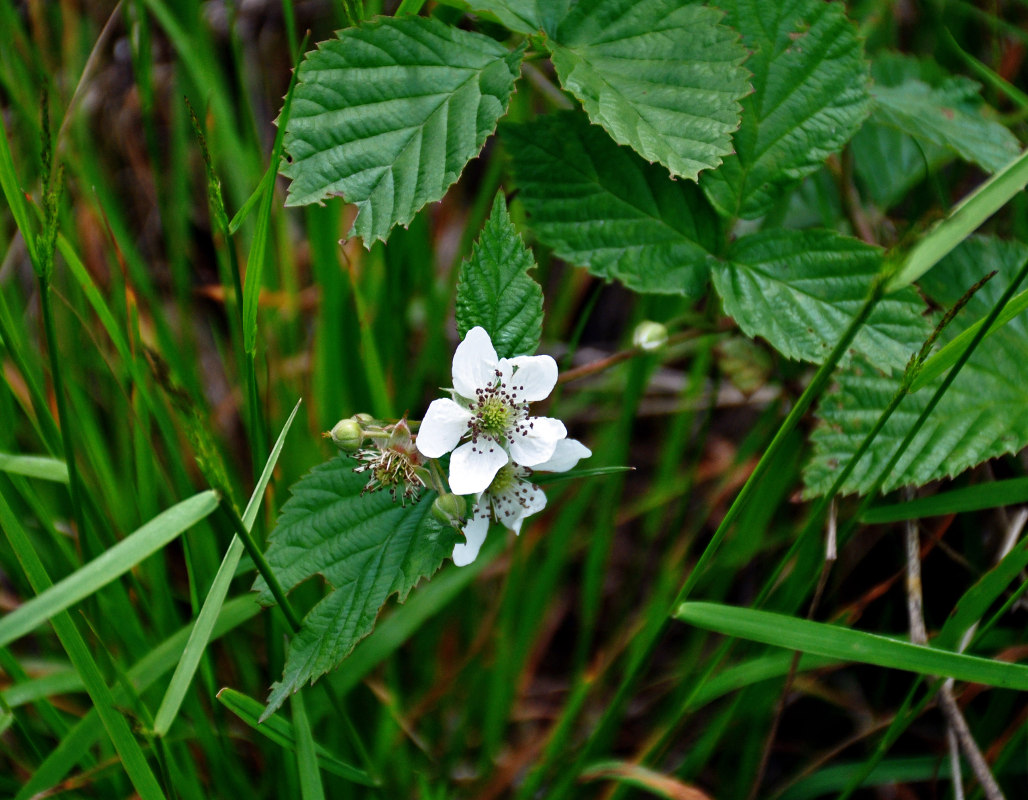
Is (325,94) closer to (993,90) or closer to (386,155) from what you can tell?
(386,155)

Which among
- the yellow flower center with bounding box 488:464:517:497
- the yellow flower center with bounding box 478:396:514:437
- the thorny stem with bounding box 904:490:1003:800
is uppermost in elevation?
the yellow flower center with bounding box 478:396:514:437

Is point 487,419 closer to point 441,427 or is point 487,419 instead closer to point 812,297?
point 441,427

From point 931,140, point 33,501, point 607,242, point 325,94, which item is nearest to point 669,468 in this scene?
point 607,242

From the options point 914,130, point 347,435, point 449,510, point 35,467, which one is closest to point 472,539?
point 449,510

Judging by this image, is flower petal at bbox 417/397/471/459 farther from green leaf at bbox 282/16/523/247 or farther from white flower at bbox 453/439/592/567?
green leaf at bbox 282/16/523/247

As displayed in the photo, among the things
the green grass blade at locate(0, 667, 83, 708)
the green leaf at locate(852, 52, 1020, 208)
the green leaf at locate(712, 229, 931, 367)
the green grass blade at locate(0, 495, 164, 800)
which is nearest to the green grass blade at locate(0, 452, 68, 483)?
the green grass blade at locate(0, 495, 164, 800)
